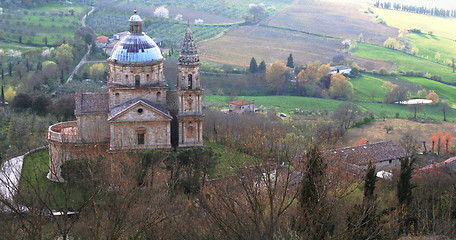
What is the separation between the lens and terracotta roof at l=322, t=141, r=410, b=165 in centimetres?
4562

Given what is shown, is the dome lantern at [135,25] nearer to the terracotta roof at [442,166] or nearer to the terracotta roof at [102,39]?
the terracotta roof at [442,166]

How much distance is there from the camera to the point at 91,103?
144 feet

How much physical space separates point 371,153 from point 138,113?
19338mm

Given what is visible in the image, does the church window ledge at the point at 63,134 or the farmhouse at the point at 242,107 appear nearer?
the church window ledge at the point at 63,134

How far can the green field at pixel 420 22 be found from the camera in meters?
103

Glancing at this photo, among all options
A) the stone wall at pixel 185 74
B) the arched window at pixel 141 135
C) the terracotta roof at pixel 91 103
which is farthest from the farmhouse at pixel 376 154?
the terracotta roof at pixel 91 103

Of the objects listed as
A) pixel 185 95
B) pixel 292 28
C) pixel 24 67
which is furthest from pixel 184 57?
pixel 292 28

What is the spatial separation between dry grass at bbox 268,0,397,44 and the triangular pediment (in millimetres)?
69045

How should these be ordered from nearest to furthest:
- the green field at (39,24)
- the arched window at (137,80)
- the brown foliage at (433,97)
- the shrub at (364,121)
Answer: the arched window at (137,80) < the shrub at (364,121) < the brown foliage at (433,97) < the green field at (39,24)

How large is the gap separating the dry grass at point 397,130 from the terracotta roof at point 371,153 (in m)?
6.49

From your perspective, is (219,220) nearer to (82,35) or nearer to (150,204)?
(150,204)

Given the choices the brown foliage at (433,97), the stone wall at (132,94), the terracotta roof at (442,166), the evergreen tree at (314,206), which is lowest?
the brown foliage at (433,97)

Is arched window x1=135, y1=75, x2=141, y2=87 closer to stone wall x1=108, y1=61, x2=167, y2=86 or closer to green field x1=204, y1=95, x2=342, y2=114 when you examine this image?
stone wall x1=108, y1=61, x2=167, y2=86

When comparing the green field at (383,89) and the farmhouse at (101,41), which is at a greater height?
the farmhouse at (101,41)
